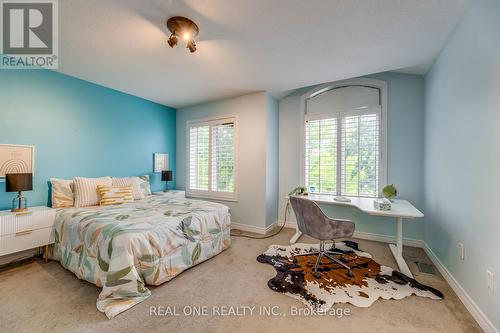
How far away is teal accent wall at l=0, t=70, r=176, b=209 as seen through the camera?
2.62 m

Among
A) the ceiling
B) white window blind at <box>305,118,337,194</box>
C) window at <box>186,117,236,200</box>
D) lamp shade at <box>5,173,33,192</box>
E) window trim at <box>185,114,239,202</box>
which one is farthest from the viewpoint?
window at <box>186,117,236,200</box>

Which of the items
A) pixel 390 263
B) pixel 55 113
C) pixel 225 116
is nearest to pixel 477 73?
pixel 390 263

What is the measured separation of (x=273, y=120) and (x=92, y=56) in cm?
289

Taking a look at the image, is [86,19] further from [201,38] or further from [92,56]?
[201,38]

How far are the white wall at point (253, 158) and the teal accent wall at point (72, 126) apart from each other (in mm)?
1790

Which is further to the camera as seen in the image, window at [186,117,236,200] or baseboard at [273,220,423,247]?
window at [186,117,236,200]

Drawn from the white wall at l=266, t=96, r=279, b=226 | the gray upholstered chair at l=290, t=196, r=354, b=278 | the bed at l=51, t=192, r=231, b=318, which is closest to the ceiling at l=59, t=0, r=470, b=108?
the white wall at l=266, t=96, r=279, b=226

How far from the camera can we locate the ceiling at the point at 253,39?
173 centimetres

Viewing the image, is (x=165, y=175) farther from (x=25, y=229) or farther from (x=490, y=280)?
(x=490, y=280)

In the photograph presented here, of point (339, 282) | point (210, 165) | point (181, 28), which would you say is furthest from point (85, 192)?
point (339, 282)

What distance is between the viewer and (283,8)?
68.4 inches

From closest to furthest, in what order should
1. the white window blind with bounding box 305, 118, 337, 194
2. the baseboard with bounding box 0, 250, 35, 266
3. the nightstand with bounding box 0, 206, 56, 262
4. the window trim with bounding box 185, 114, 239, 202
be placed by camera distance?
the nightstand with bounding box 0, 206, 56, 262 → the baseboard with bounding box 0, 250, 35, 266 → the white window blind with bounding box 305, 118, 337, 194 → the window trim with bounding box 185, 114, 239, 202

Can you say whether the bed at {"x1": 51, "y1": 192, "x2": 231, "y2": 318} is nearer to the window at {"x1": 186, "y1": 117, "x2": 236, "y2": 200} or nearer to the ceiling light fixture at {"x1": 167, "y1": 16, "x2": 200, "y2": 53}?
the window at {"x1": 186, "y1": 117, "x2": 236, "y2": 200}

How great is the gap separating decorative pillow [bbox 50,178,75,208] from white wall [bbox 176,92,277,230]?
8.09 feet
